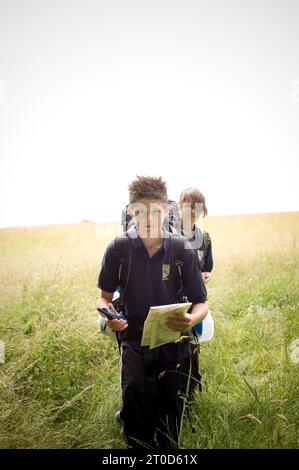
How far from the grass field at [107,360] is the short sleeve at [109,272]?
119 centimetres

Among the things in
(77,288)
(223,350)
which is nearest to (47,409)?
(223,350)

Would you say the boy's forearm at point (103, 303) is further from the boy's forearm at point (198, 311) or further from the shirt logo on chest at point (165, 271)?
the boy's forearm at point (198, 311)

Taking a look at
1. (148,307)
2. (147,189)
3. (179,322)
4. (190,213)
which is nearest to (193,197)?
(190,213)

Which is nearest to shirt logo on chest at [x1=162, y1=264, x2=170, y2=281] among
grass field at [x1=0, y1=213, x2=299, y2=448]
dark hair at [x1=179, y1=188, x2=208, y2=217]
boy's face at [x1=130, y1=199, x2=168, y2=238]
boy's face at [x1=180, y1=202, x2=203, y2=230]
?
boy's face at [x1=130, y1=199, x2=168, y2=238]

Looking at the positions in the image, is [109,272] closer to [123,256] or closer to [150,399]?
[123,256]

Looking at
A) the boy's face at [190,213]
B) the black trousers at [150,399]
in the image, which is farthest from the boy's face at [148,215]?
the boy's face at [190,213]

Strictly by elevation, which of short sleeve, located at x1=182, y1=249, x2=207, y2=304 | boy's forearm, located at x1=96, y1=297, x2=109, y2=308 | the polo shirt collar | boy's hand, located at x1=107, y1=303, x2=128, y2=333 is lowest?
boy's hand, located at x1=107, y1=303, x2=128, y2=333

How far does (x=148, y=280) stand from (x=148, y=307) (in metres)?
0.19

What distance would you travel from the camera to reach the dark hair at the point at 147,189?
229cm

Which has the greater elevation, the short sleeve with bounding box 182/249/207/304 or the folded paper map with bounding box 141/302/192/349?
the short sleeve with bounding box 182/249/207/304

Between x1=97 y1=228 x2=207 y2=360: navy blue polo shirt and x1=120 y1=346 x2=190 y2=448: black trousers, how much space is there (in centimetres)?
12

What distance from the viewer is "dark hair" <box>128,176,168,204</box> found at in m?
2.29

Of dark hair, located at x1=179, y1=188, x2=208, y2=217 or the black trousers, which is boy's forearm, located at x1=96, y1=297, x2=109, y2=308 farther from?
dark hair, located at x1=179, y1=188, x2=208, y2=217

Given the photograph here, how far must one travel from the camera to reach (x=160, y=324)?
2043mm
